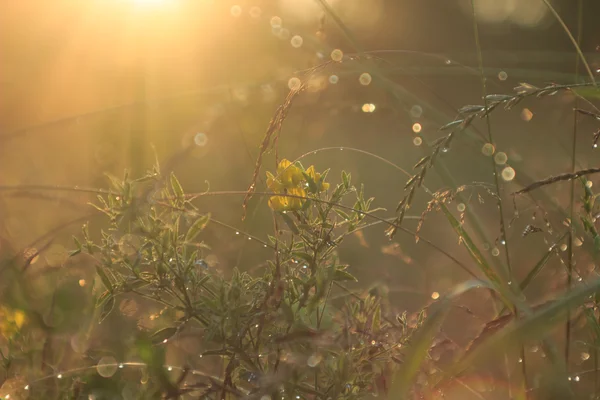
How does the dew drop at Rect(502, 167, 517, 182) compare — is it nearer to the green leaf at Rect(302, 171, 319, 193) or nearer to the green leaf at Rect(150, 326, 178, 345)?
the green leaf at Rect(302, 171, 319, 193)

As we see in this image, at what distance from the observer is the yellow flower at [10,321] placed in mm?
872

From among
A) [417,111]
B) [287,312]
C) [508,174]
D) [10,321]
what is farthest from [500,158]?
[10,321]

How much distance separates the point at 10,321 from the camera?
88cm

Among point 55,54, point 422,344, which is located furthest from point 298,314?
point 55,54

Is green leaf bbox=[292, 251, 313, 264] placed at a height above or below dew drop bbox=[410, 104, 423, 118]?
below

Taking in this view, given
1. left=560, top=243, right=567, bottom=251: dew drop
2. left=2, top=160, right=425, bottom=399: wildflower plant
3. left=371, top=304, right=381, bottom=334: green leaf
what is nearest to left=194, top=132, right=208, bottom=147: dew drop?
left=2, top=160, right=425, bottom=399: wildflower plant

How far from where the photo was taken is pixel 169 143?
1.89 metres

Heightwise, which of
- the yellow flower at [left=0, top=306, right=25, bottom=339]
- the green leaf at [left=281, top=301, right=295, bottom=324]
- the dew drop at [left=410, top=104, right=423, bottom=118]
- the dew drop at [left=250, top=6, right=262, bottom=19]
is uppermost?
the dew drop at [left=250, top=6, right=262, bottom=19]

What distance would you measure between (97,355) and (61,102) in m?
1.50

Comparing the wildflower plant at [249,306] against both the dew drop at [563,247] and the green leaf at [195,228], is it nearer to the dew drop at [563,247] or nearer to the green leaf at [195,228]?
the green leaf at [195,228]

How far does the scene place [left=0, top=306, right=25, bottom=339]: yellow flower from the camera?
87 centimetres

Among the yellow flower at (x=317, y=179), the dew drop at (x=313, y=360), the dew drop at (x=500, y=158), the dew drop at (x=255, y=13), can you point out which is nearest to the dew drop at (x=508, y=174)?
the dew drop at (x=500, y=158)

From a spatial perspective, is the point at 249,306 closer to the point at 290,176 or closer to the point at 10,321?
the point at 290,176

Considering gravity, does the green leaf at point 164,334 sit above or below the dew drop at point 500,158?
below
